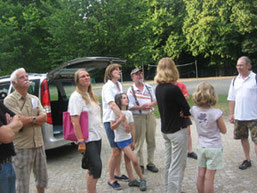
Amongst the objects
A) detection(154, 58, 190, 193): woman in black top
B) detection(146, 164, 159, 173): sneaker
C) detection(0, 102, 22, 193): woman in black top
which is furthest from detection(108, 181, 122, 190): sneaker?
detection(0, 102, 22, 193): woman in black top

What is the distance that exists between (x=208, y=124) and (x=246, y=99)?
5.29 feet

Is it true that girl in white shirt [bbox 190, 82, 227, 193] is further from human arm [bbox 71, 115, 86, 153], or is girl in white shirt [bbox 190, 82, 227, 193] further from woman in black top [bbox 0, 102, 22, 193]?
woman in black top [bbox 0, 102, 22, 193]

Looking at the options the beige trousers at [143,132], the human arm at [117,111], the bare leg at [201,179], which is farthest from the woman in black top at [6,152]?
the beige trousers at [143,132]

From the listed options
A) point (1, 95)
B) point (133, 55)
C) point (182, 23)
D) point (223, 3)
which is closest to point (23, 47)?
point (133, 55)

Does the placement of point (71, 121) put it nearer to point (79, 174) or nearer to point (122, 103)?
point (122, 103)

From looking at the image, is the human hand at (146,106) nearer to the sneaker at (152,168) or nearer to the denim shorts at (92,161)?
the sneaker at (152,168)

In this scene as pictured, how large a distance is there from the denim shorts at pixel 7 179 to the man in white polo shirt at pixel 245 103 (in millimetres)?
3701

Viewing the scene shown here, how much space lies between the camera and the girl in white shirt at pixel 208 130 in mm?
3176

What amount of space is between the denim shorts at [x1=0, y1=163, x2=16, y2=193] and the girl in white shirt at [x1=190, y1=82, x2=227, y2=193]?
7.17 feet

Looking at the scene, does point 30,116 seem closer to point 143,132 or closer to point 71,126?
point 71,126

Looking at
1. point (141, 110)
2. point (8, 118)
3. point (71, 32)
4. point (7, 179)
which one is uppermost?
point (71, 32)

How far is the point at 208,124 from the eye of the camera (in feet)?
10.5

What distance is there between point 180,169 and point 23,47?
40.1 feet

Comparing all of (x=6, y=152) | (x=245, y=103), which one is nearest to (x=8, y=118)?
(x=6, y=152)
